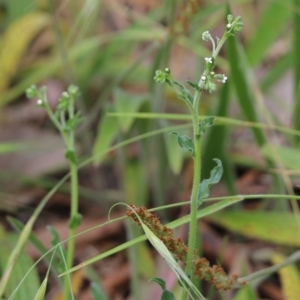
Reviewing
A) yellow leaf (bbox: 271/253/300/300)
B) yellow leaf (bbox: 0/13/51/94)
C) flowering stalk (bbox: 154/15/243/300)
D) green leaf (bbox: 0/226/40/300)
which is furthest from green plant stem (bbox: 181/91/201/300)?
yellow leaf (bbox: 0/13/51/94)

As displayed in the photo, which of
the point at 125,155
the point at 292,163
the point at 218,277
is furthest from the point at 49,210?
the point at 218,277

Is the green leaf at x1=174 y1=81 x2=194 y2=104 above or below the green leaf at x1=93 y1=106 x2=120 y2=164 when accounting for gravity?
above

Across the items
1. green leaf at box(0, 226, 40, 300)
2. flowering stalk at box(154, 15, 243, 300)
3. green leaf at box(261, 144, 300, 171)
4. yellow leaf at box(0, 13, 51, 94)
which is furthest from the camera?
yellow leaf at box(0, 13, 51, 94)

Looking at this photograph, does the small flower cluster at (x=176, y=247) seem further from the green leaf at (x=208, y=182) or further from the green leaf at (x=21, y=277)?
the green leaf at (x=21, y=277)

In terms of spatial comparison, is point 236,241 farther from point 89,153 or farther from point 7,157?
point 7,157

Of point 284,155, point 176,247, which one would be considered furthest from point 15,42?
point 176,247

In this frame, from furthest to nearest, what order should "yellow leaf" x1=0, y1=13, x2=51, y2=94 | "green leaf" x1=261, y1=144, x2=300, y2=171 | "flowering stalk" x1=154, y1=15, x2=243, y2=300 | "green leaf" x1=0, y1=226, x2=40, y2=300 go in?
1. "yellow leaf" x1=0, y1=13, x2=51, y2=94
2. "green leaf" x1=261, y1=144, x2=300, y2=171
3. "green leaf" x1=0, y1=226, x2=40, y2=300
4. "flowering stalk" x1=154, y1=15, x2=243, y2=300

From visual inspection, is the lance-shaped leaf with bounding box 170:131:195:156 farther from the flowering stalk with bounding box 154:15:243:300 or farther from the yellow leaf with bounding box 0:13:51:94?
the yellow leaf with bounding box 0:13:51:94
